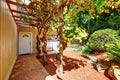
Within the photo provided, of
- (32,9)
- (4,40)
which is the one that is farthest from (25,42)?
(4,40)

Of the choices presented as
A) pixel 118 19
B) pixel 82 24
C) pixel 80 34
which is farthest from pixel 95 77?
pixel 82 24

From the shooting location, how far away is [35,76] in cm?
736

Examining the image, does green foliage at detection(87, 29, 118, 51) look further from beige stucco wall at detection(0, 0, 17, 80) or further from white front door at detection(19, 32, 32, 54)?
white front door at detection(19, 32, 32, 54)

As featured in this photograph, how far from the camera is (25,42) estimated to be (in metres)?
14.4

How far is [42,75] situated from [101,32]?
18.3ft

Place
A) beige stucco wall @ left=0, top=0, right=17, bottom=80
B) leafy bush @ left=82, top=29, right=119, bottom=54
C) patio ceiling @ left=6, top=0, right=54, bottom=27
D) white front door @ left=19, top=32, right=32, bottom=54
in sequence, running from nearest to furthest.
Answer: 1. beige stucco wall @ left=0, top=0, right=17, bottom=80
2. patio ceiling @ left=6, top=0, right=54, bottom=27
3. leafy bush @ left=82, top=29, right=119, bottom=54
4. white front door @ left=19, top=32, right=32, bottom=54

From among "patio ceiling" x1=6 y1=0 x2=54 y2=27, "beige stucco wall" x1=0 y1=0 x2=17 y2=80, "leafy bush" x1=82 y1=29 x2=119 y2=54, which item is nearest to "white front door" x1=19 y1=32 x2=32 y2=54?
"patio ceiling" x1=6 y1=0 x2=54 y2=27

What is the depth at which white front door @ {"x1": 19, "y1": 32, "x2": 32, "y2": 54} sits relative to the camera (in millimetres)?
14047

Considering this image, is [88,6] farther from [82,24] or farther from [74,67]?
[82,24]

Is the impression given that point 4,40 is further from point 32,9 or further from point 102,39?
point 102,39

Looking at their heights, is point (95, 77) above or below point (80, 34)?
below

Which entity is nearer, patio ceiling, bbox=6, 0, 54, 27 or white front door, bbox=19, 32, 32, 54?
patio ceiling, bbox=6, 0, 54, 27

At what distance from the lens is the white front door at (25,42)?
14047mm

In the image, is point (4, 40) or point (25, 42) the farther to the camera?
point (25, 42)
